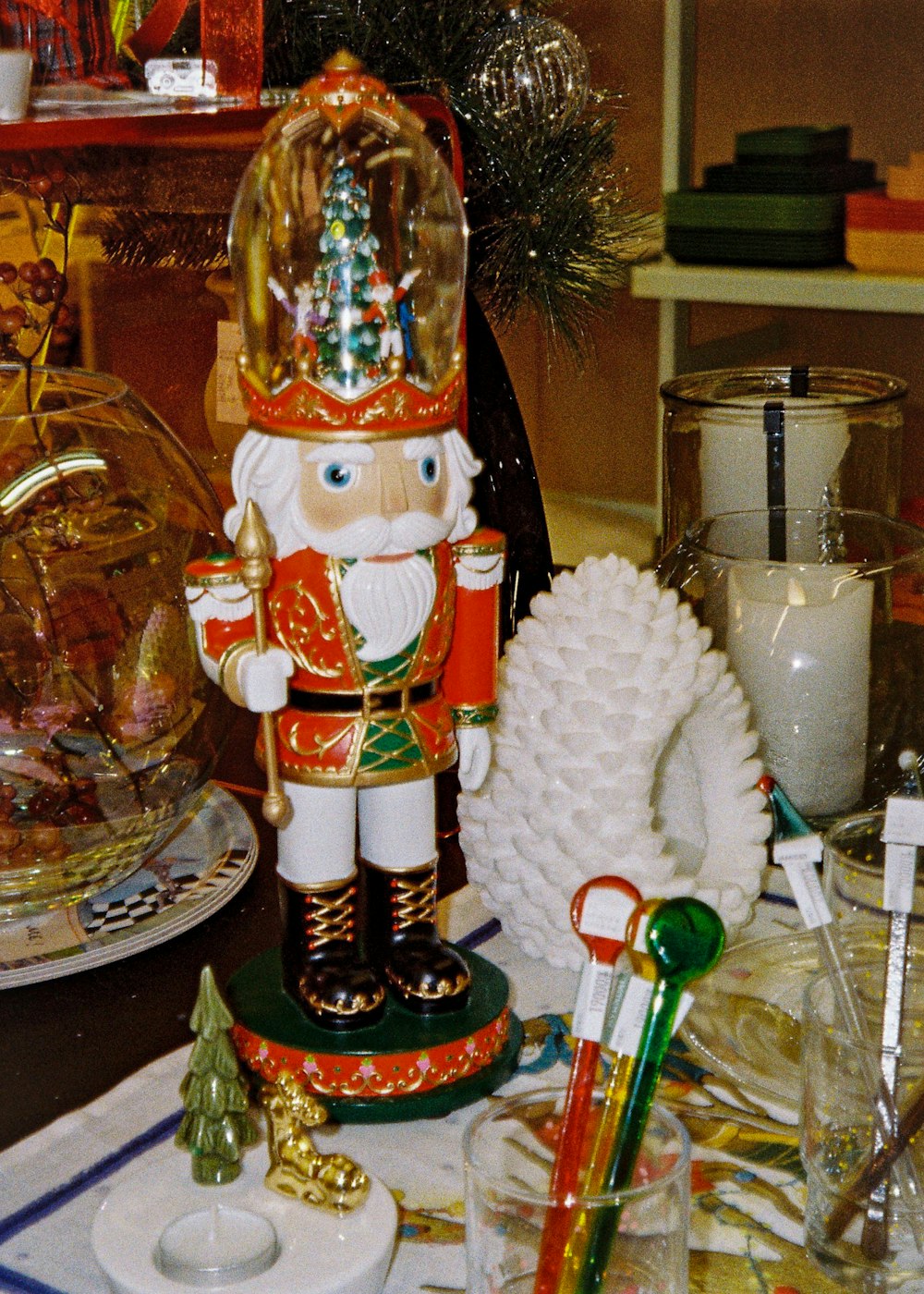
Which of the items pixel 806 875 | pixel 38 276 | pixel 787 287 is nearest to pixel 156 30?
pixel 38 276

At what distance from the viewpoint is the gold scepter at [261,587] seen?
55 centimetres

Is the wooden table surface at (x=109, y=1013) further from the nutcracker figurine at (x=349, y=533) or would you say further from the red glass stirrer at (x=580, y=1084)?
the red glass stirrer at (x=580, y=1084)

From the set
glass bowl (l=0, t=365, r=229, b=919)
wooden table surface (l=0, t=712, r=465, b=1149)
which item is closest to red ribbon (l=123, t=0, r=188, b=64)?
glass bowl (l=0, t=365, r=229, b=919)

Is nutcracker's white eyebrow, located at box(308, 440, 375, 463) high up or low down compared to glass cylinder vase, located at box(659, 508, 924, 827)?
up

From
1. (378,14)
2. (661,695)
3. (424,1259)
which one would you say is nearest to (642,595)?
(661,695)

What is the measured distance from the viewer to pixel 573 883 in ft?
2.13

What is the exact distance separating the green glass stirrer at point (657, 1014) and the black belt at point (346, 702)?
21 cm

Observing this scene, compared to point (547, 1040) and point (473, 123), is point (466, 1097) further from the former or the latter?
point (473, 123)

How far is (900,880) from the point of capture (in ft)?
1.68

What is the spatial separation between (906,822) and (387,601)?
0.20 m

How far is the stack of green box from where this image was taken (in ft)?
5.11

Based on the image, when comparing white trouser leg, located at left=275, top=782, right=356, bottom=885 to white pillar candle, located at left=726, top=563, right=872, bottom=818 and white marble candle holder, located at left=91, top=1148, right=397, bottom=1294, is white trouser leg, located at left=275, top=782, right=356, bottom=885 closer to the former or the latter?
white marble candle holder, located at left=91, top=1148, right=397, bottom=1294

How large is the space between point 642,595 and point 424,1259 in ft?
0.96

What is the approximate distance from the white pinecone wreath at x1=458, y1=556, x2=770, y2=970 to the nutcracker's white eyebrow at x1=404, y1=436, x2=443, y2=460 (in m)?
0.13
